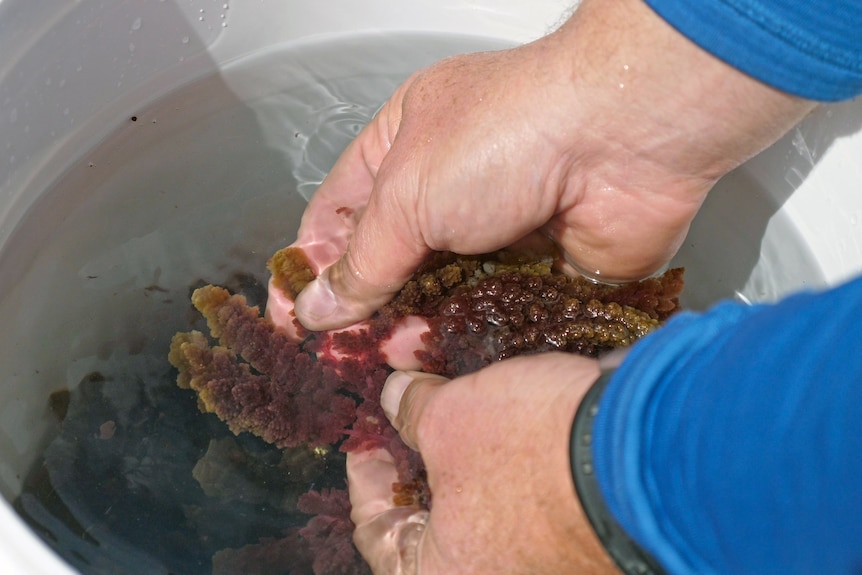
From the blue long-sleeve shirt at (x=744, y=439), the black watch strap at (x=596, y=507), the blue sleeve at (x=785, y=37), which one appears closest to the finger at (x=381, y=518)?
the black watch strap at (x=596, y=507)

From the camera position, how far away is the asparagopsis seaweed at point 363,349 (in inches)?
76.2

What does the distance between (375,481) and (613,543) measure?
103 centimetres

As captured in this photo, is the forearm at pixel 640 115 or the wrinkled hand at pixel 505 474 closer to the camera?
the wrinkled hand at pixel 505 474

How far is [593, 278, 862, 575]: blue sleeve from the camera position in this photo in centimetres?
71

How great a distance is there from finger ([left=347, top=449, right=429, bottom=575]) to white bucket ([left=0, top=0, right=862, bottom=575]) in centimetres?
86

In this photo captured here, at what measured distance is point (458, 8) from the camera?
246cm

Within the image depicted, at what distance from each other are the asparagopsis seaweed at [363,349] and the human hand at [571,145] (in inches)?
5.5

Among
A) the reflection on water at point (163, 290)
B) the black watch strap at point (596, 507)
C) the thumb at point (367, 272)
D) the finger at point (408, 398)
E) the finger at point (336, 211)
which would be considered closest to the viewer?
the black watch strap at point (596, 507)

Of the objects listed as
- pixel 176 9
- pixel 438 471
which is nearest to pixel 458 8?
pixel 176 9

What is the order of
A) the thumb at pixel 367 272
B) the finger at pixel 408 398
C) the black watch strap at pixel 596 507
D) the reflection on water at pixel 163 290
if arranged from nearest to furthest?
1. the black watch strap at pixel 596 507
2. the finger at pixel 408 398
3. the thumb at pixel 367 272
4. the reflection on water at pixel 163 290

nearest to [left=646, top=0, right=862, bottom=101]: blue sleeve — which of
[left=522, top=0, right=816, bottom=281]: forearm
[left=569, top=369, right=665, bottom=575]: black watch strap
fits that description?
[left=522, top=0, right=816, bottom=281]: forearm

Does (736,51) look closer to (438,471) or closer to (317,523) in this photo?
(438,471)

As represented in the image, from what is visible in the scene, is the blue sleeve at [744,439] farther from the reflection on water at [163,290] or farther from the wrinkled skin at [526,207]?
the reflection on water at [163,290]

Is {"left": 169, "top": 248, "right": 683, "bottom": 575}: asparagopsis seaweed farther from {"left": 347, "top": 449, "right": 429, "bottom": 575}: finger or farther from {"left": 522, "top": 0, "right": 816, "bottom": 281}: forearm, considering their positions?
{"left": 522, "top": 0, "right": 816, "bottom": 281}: forearm
